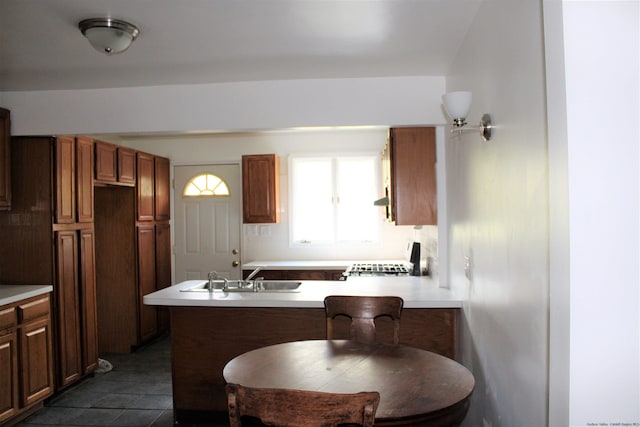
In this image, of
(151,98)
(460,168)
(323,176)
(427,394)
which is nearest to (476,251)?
(460,168)

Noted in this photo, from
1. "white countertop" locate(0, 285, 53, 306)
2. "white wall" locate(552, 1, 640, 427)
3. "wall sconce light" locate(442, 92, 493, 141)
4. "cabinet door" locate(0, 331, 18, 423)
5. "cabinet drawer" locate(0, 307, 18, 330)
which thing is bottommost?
"cabinet door" locate(0, 331, 18, 423)

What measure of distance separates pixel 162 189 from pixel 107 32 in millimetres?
3303

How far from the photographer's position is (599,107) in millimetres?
1168

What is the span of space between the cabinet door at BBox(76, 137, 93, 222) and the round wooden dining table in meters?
2.54

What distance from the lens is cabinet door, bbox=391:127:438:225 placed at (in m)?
3.38

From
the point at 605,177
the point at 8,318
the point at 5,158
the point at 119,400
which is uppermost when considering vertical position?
the point at 5,158

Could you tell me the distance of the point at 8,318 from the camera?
10.1 ft

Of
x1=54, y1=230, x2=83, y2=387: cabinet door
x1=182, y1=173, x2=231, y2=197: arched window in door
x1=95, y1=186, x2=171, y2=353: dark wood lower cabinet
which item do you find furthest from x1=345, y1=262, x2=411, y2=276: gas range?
x1=54, y1=230, x2=83, y2=387: cabinet door

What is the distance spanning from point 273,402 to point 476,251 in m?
1.49

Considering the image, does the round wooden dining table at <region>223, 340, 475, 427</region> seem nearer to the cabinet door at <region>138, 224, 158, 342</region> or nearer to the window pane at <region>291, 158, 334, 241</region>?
the cabinet door at <region>138, 224, 158, 342</region>

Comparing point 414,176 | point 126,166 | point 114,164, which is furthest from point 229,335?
point 126,166

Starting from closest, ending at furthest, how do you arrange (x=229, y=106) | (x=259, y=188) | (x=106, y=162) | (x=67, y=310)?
(x=229, y=106), (x=67, y=310), (x=106, y=162), (x=259, y=188)

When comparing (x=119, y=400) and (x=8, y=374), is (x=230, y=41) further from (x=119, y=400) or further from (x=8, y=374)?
(x=119, y=400)

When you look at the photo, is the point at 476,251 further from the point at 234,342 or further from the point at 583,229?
the point at 234,342
